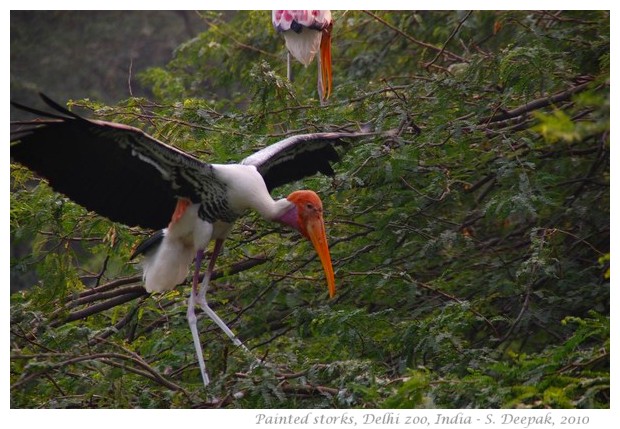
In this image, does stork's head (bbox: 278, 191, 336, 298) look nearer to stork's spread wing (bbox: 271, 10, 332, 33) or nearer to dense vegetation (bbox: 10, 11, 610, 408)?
dense vegetation (bbox: 10, 11, 610, 408)

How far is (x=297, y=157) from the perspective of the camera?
484 centimetres

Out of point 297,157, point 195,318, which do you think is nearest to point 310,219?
point 297,157

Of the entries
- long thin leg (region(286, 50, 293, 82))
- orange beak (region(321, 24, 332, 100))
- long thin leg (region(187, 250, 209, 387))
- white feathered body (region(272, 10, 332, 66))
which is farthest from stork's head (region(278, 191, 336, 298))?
white feathered body (region(272, 10, 332, 66))

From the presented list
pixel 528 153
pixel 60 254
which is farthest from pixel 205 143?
pixel 528 153

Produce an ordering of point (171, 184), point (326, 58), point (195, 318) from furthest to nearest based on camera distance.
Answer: point (326, 58), point (195, 318), point (171, 184)

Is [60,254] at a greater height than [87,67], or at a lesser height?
greater

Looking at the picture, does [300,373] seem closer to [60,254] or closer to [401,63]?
[60,254]

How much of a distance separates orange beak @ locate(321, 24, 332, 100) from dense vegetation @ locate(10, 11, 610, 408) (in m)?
1.04

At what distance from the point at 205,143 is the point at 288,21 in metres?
1.96

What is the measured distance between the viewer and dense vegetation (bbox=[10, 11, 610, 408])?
4.23 meters

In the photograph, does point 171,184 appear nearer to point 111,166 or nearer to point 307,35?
point 111,166

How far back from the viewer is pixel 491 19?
6.18m

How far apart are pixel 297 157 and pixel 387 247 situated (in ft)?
1.76

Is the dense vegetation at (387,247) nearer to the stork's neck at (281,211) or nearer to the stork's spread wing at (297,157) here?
the stork's spread wing at (297,157)
